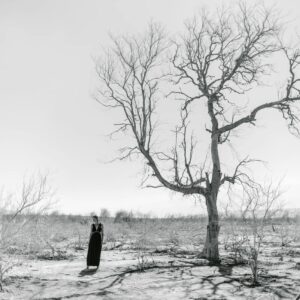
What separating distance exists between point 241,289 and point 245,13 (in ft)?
35.7

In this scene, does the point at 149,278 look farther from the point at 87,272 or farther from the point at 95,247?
the point at 95,247

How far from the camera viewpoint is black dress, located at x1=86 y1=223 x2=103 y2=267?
1284 centimetres

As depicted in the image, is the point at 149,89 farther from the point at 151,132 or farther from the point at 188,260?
the point at 188,260

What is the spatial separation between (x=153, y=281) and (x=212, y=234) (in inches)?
183

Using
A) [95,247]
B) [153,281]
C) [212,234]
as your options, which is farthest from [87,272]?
[212,234]

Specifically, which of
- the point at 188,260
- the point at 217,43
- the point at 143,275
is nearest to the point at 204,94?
the point at 217,43

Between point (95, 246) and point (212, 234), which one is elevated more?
point (212, 234)

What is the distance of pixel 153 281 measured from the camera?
10711 millimetres

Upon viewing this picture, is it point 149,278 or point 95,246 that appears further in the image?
point 95,246

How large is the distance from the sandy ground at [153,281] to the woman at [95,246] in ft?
1.13

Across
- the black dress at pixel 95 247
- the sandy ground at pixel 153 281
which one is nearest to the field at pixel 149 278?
the sandy ground at pixel 153 281

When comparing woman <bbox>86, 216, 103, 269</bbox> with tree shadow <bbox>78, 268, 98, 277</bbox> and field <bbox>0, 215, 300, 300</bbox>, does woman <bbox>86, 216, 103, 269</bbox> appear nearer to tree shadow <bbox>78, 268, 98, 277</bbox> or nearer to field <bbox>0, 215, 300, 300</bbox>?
tree shadow <bbox>78, 268, 98, 277</bbox>

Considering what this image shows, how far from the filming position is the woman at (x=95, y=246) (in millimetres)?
12852

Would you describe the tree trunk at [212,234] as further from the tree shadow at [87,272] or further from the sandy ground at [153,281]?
the tree shadow at [87,272]
